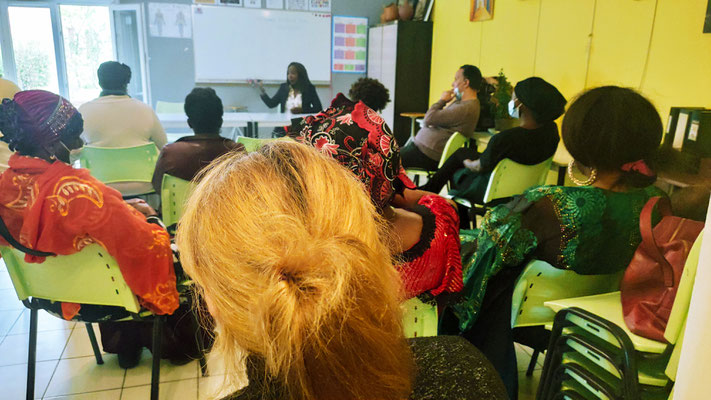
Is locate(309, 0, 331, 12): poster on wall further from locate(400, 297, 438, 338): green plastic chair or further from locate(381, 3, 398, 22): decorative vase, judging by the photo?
locate(400, 297, 438, 338): green plastic chair

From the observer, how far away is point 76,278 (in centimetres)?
152

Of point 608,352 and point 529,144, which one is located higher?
point 529,144

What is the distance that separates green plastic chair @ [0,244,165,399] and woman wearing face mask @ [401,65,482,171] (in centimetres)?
293

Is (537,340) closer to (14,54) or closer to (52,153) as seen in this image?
(52,153)

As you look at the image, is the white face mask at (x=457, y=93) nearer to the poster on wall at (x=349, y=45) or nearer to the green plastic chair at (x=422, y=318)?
the green plastic chair at (x=422, y=318)

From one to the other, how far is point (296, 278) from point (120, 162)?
2.55 m

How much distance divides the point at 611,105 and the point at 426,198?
63 cm

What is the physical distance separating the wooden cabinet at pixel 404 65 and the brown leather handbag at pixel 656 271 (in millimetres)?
4961

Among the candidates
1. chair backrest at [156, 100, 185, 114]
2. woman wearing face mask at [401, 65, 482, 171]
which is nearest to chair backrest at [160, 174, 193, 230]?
woman wearing face mask at [401, 65, 482, 171]

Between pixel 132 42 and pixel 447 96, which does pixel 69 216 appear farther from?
pixel 132 42

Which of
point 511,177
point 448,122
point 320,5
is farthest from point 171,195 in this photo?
point 320,5

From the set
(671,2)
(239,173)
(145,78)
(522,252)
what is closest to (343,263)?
(239,173)

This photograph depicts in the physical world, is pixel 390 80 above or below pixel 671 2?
below

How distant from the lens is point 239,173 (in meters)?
0.63
